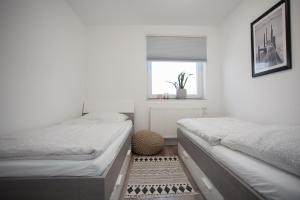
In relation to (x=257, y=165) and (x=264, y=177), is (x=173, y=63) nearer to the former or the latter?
(x=257, y=165)

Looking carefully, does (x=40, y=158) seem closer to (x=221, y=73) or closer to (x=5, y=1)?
(x=5, y=1)

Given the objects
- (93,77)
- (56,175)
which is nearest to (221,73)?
(93,77)

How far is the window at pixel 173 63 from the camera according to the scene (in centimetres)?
313

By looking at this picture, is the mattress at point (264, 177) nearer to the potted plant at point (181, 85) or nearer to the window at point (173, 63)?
the potted plant at point (181, 85)

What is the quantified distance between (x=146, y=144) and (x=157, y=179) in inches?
30.7

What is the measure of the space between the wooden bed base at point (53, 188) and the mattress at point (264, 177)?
Answer: 77cm

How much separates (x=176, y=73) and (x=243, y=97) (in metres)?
1.38

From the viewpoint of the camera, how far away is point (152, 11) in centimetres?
262

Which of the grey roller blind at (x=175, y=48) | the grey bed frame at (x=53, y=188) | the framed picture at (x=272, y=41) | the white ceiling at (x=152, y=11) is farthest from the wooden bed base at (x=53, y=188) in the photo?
the grey roller blind at (x=175, y=48)

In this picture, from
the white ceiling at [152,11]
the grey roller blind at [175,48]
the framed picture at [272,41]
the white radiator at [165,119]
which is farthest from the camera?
the grey roller blind at [175,48]

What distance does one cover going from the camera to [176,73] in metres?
3.34

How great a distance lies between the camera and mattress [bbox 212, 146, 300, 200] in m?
0.63

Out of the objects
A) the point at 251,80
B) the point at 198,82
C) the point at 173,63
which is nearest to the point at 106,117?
the point at 173,63

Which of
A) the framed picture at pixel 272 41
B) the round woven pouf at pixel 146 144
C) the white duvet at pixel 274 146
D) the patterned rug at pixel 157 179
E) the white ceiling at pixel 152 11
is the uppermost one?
the white ceiling at pixel 152 11
